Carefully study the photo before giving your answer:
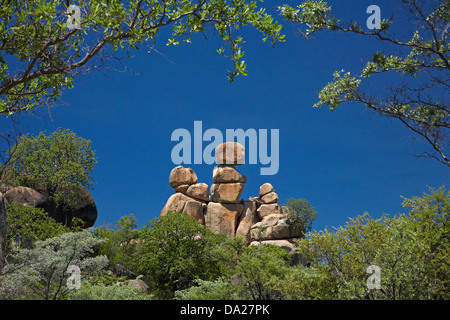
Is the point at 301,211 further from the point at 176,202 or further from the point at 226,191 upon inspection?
the point at 176,202

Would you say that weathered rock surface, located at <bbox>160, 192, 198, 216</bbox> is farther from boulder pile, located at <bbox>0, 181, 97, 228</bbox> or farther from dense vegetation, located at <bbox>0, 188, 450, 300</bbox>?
dense vegetation, located at <bbox>0, 188, 450, 300</bbox>

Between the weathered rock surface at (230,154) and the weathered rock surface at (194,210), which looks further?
the weathered rock surface at (230,154)

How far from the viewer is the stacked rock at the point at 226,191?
125 feet

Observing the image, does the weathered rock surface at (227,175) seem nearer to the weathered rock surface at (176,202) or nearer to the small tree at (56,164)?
the weathered rock surface at (176,202)

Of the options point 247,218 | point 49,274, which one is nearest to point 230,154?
point 247,218

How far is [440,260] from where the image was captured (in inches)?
354

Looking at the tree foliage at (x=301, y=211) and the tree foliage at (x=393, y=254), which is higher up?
the tree foliage at (x=301, y=211)

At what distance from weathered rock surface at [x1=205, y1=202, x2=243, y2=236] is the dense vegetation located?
42.3 ft

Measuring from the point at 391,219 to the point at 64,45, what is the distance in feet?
32.4

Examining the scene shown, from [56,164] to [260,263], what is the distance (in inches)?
924

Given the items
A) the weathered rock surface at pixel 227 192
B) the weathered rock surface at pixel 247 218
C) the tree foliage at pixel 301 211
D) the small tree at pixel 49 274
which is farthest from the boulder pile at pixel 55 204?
the tree foliage at pixel 301 211

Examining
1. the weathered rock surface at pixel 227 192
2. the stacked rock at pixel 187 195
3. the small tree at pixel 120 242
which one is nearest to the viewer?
the small tree at pixel 120 242

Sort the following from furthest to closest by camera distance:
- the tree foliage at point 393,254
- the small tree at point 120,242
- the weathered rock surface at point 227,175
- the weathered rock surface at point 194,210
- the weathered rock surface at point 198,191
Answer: the weathered rock surface at point 198,191, the weathered rock surface at point 227,175, the weathered rock surface at point 194,210, the small tree at point 120,242, the tree foliage at point 393,254
